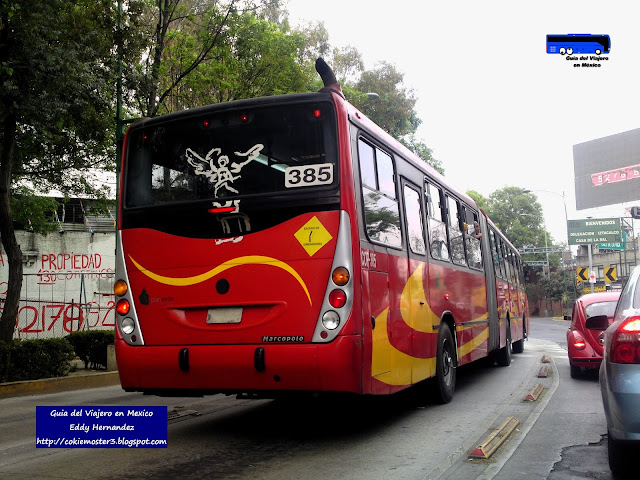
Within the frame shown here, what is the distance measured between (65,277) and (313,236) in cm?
1953

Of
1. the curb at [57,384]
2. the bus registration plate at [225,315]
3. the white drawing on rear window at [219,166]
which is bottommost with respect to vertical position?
the curb at [57,384]

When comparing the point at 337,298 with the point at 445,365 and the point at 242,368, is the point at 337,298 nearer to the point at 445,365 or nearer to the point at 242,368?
the point at 242,368

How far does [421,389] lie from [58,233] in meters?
17.8

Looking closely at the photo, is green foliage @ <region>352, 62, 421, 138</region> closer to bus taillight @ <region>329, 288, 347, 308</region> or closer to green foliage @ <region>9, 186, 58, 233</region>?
green foliage @ <region>9, 186, 58, 233</region>

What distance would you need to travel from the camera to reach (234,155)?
21.9 feet

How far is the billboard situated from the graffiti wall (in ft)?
174

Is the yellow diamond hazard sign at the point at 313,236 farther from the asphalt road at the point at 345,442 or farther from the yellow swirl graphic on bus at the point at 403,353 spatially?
the asphalt road at the point at 345,442

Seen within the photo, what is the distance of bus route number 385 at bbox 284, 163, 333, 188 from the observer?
6301 millimetres

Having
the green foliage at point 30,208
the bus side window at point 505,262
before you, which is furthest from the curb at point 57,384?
the bus side window at point 505,262

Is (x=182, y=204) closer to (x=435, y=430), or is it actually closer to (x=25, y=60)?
(x=435, y=430)

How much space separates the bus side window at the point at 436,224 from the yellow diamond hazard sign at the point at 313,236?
9.76ft

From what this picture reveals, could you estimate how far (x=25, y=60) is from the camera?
37.7 ft

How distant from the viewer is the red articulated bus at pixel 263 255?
605 cm

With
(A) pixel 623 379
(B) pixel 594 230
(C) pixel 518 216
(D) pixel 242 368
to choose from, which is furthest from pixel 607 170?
(A) pixel 623 379
